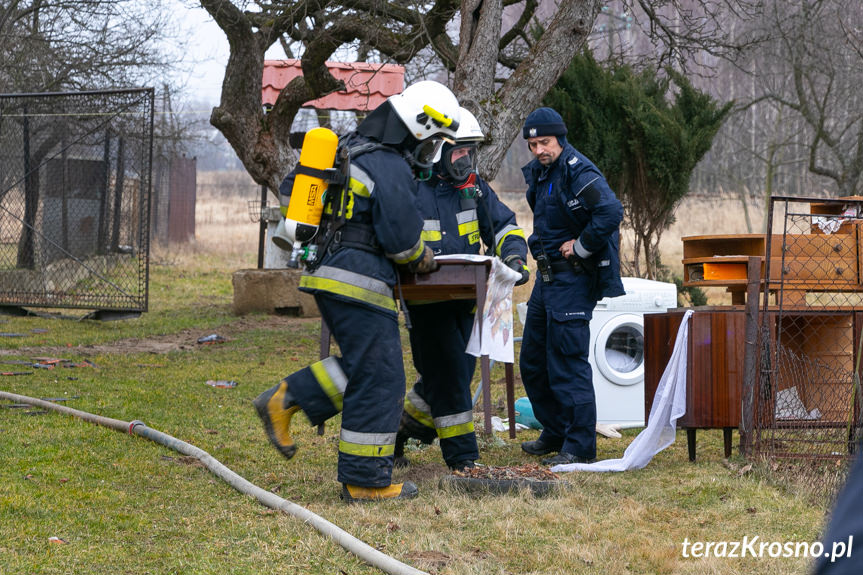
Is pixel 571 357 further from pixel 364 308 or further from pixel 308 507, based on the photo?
pixel 308 507

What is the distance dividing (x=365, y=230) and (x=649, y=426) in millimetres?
2243

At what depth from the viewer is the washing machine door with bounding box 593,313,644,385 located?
7.26 meters

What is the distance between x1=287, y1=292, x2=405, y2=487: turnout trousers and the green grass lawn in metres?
0.22

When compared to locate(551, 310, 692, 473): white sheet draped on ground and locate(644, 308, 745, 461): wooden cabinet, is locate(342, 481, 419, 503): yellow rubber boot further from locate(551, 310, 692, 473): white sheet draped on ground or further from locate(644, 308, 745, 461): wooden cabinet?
locate(644, 308, 745, 461): wooden cabinet

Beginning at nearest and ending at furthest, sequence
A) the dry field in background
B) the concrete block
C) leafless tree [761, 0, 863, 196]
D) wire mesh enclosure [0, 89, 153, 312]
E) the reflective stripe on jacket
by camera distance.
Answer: the reflective stripe on jacket < wire mesh enclosure [0, 89, 153, 312] < the concrete block < leafless tree [761, 0, 863, 196] < the dry field in background

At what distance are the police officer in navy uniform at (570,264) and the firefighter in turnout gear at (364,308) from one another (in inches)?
56.0

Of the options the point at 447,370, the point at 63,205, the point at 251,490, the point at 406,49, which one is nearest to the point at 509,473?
the point at 447,370

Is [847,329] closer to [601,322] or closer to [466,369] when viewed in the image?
[601,322]

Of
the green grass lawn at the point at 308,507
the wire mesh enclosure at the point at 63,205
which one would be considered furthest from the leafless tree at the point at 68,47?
the green grass lawn at the point at 308,507

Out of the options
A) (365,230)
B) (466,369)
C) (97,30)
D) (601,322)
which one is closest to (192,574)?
(365,230)

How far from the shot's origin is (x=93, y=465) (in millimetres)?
5516

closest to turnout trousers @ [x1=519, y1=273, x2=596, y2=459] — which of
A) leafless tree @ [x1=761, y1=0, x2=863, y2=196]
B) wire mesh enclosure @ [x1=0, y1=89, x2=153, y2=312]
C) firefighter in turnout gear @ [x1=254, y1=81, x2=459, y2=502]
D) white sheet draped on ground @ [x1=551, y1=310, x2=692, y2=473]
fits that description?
white sheet draped on ground @ [x1=551, y1=310, x2=692, y2=473]

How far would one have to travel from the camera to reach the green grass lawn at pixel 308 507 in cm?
382

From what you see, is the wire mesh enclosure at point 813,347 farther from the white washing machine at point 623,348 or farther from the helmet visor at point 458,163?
the helmet visor at point 458,163
